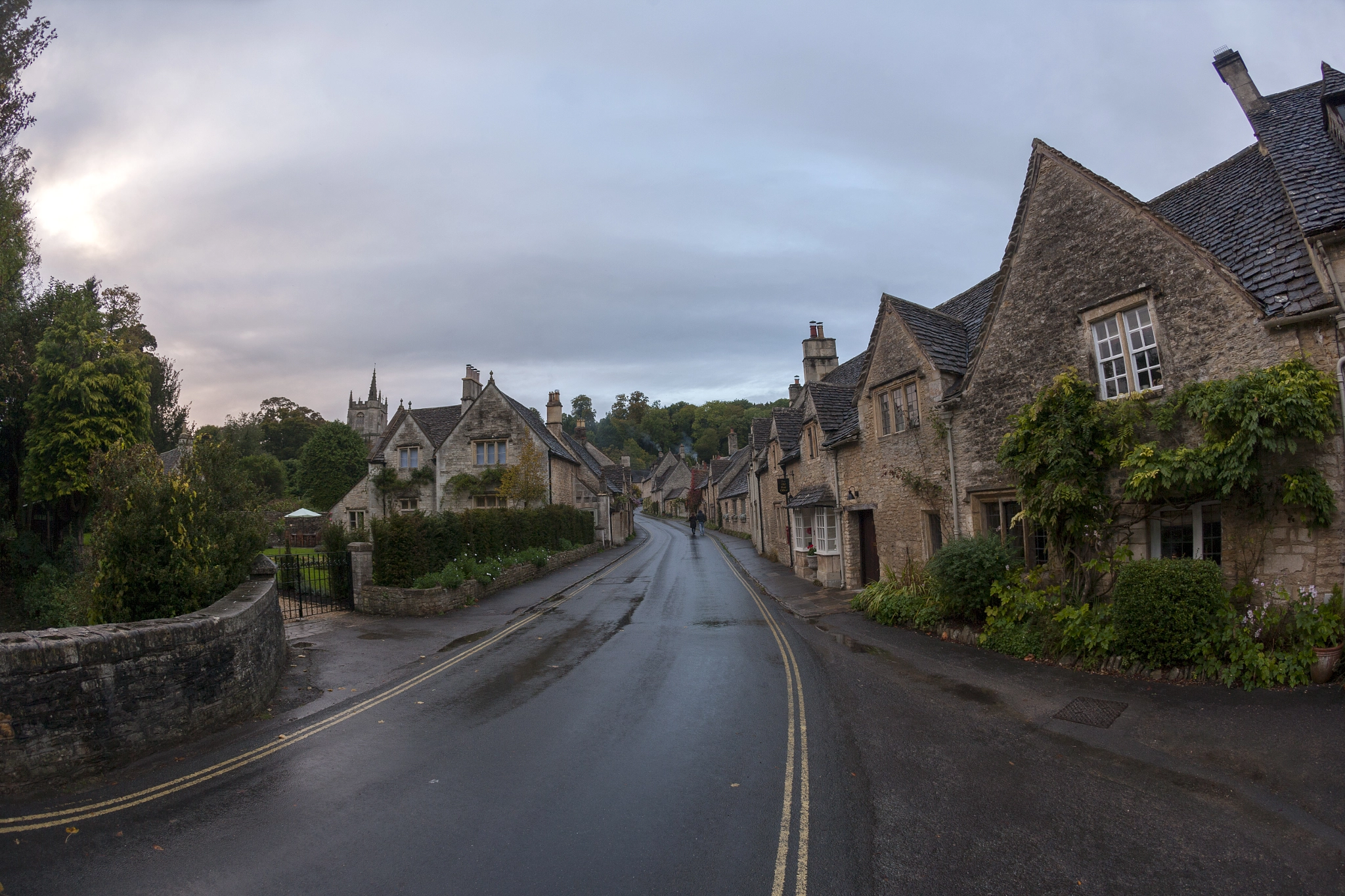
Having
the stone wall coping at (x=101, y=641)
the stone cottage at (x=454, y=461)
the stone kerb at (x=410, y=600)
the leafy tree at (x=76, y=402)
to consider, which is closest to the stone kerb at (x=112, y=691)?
the stone wall coping at (x=101, y=641)

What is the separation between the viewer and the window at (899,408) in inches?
643

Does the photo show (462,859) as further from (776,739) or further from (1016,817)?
(1016,817)

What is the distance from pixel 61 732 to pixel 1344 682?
14.2 meters

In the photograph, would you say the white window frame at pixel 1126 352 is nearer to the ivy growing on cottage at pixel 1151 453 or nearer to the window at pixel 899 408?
the ivy growing on cottage at pixel 1151 453

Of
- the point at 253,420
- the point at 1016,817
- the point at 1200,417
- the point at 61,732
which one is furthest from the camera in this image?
the point at 253,420

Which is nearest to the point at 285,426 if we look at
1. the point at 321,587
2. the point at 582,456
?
the point at 582,456

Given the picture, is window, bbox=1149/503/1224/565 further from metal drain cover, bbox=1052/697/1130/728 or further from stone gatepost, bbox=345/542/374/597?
stone gatepost, bbox=345/542/374/597

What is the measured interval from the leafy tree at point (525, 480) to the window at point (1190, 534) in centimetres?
2859

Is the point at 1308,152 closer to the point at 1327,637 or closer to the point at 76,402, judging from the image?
the point at 1327,637

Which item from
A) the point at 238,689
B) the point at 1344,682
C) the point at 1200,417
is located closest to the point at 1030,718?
the point at 1344,682

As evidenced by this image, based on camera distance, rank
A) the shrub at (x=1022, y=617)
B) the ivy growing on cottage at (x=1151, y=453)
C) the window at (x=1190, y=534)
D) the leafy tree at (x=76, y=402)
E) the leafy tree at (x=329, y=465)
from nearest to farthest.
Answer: the ivy growing on cottage at (x=1151, y=453) < the window at (x=1190, y=534) < the shrub at (x=1022, y=617) < the leafy tree at (x=76, y=402) < the leafy tree at (x=329, y=465)

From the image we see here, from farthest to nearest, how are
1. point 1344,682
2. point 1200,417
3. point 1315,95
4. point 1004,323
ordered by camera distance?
point 1004,323 < point 1315,95 < point 1200,417 < point 1344,682

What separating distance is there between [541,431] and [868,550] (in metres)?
26.8

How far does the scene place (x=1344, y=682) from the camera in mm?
7969
